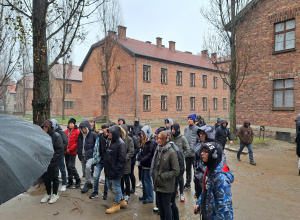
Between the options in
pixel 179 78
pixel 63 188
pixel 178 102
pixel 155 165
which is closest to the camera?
pixel 155 165

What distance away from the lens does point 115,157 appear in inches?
183

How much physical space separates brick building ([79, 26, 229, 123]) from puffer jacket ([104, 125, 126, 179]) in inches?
610

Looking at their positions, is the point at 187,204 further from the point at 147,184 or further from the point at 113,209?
the point at 113,209

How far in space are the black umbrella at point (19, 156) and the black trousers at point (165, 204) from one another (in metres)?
2.24

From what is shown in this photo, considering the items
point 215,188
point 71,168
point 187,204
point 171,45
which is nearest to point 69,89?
point 171,45

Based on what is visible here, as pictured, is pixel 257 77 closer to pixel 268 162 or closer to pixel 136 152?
pixel 268 162

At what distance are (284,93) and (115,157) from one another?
511 inches

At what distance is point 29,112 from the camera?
155 feet

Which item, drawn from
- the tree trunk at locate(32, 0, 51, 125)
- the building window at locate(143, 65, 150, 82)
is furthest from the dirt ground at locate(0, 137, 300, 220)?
the building window at locate(143, 65, 150, 82)

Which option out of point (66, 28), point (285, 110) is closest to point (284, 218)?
point (66, 28)

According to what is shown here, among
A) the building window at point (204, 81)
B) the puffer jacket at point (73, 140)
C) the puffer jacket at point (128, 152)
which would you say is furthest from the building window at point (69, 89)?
the puffer jacket at point (128, 152)

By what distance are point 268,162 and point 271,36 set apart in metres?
9.04

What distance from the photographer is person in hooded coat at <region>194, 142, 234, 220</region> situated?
262cm

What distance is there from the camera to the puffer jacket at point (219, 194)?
2.61 metres
